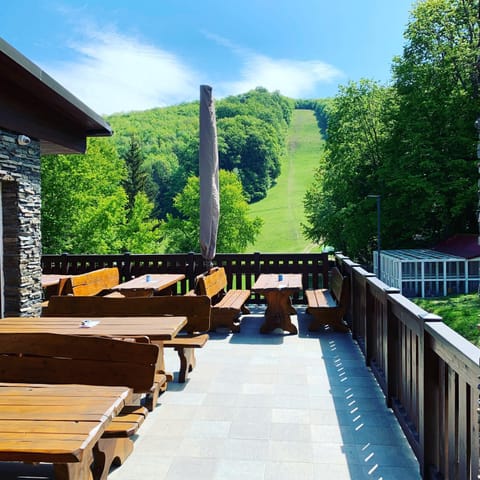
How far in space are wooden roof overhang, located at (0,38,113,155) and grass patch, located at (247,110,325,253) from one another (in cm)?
3329

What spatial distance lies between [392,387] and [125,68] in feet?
239

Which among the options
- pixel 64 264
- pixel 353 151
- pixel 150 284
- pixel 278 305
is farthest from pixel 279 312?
pixel 353 151

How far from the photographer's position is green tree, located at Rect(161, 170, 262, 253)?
42438 millimetres

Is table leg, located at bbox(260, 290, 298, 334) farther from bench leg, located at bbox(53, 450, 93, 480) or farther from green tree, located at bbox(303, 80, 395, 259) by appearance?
green tree, located at bbox(303, 80, 395, 259)

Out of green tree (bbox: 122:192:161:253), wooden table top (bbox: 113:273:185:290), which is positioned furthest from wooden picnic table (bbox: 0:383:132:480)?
green tree (bbox: 122:192:161:253)

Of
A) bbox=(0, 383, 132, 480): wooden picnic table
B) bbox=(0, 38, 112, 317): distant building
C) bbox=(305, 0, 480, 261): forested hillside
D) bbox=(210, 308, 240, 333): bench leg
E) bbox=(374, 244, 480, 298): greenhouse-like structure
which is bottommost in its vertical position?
bbox=(374, 244, 480, 298): greenhouse-like structure

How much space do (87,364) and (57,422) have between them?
970mm

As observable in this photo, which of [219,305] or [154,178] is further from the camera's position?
[154,178]

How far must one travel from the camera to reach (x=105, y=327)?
4039 mm

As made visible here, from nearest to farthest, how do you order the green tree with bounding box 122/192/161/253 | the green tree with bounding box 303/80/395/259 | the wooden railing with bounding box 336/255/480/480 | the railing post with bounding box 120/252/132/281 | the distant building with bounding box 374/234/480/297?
the wooden railing with bounding box 336/255/480/480 → the railing post with bounding box 120/252/132/281 → the distant building with bounding box 374/234/480/297 → the green tree with bounding box 303/80/395/259 → the green tree with bounding box 122/192/161/253

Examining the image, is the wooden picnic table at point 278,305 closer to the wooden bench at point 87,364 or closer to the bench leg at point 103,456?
the wooden bench at point 87,364

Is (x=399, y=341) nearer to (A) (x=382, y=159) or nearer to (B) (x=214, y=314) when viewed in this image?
(B) (x=214, y=314)

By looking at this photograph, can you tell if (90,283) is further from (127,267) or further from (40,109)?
(40,109)

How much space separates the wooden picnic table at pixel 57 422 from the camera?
188 centimetres
